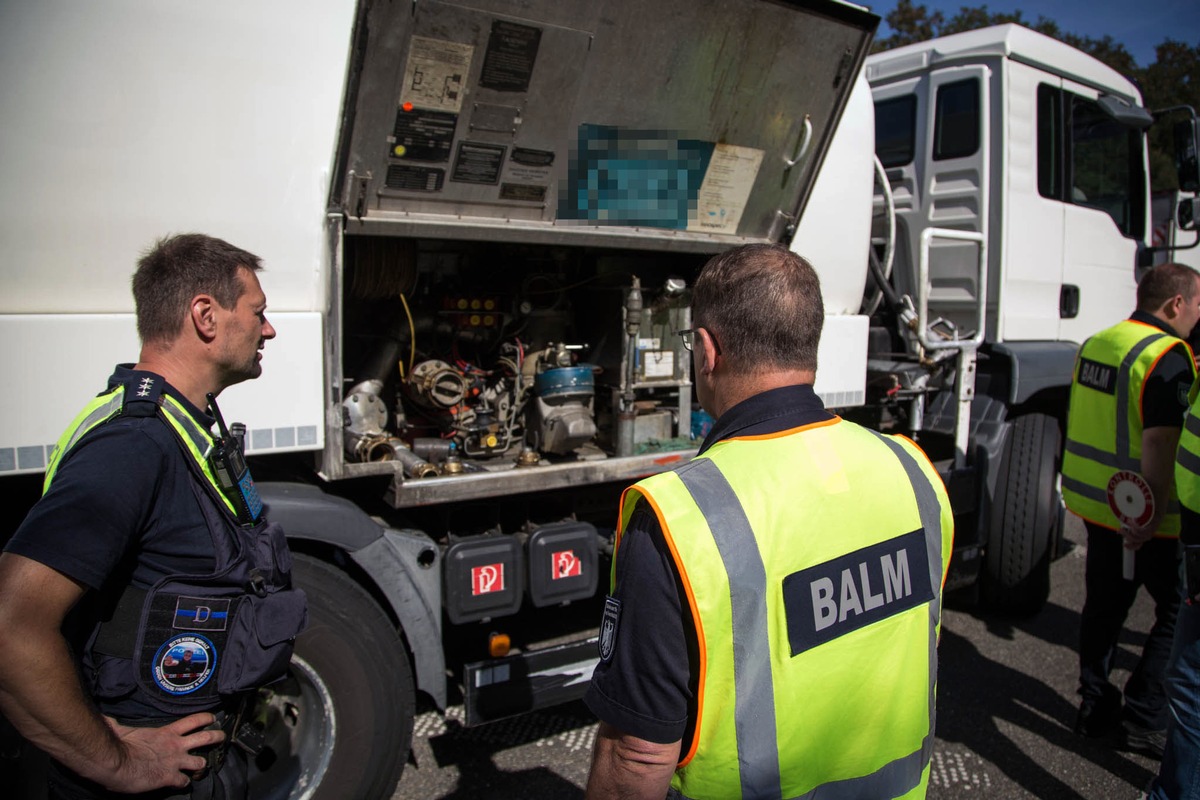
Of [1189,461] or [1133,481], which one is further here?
[1133,481]

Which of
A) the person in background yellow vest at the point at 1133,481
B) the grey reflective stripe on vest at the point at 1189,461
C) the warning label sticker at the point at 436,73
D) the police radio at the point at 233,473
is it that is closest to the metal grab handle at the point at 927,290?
the person in background yellow vest at the point at 1133,481

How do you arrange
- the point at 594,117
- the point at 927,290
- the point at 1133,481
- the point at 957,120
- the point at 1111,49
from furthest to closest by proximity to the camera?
the point at 1111,49 < the point at 957,120 < the point at 927,290 < the point at 1133,481 < the point at 594,117

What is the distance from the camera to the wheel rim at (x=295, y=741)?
96.3 inches

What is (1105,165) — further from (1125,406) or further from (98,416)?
(98,416)

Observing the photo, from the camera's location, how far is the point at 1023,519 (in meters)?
4.32

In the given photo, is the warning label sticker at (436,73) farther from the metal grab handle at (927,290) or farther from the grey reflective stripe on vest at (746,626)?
the metal grab handle at (927,290)

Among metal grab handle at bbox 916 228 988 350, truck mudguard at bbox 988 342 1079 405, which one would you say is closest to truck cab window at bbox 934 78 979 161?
metal grab handle at bbox 916 228 988 350

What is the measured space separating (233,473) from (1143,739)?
3.46 metres

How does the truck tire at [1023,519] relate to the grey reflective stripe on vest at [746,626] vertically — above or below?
below

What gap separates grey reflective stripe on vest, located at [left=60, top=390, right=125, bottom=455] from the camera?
155cm

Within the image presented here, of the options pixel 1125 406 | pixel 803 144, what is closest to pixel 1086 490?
pixel 1125 406

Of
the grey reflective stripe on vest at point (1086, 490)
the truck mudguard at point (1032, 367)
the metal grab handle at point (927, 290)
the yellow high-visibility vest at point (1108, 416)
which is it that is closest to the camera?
the yellow high-visibility vest at point (1108, 416)

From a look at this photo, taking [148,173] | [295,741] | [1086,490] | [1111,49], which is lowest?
[295,741]

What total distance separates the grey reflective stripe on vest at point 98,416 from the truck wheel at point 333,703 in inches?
36.7
